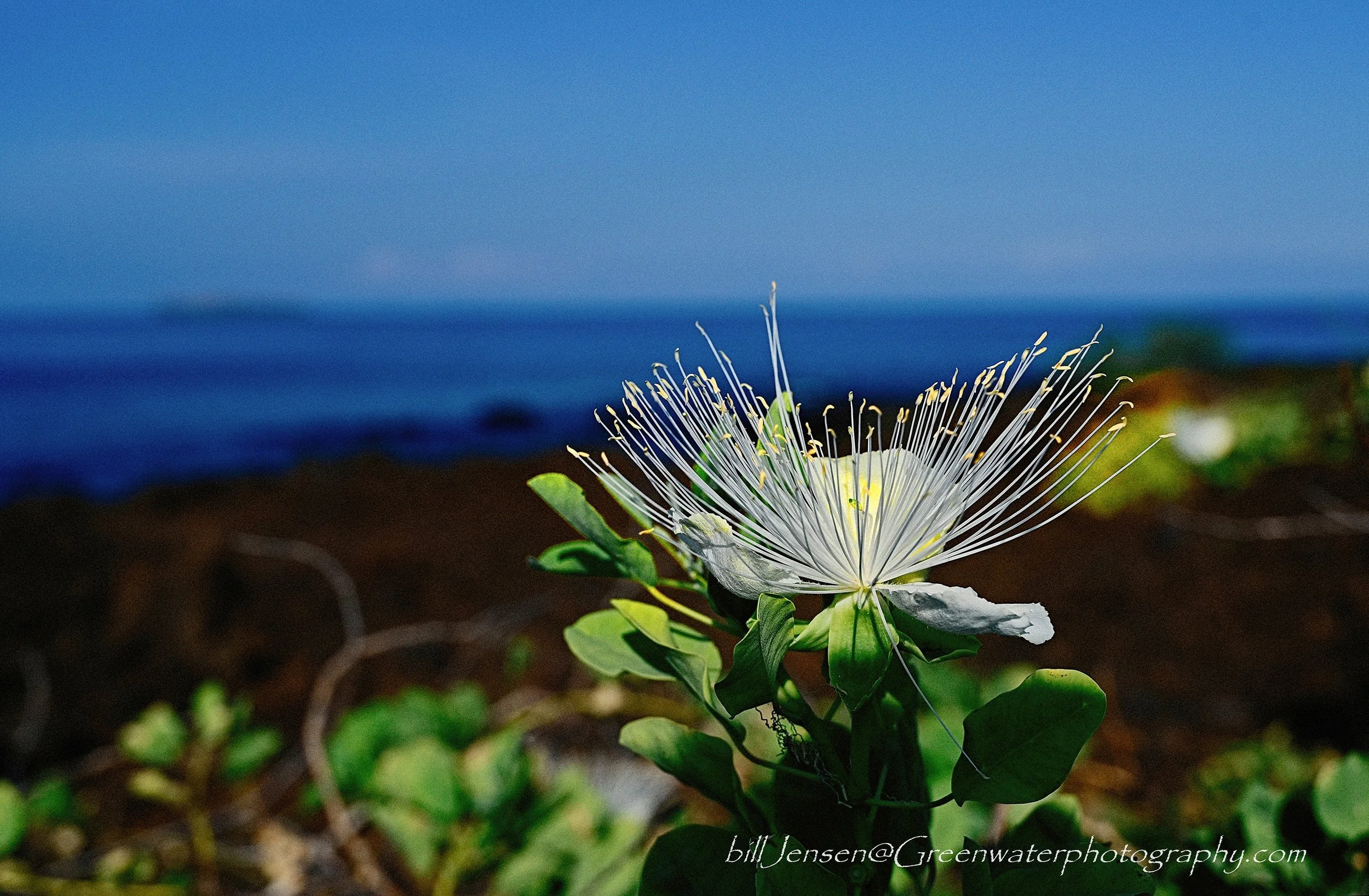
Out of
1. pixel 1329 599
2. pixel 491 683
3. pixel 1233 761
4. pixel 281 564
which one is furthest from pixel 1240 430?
pixel 281 564

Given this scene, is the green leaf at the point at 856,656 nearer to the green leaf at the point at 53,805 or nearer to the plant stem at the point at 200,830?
the plant stem at the point at 200,830

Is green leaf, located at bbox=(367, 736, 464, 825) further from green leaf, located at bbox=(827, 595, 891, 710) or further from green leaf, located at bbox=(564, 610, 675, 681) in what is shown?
green leaf, located at bbox=(827, 595, 891, 710)

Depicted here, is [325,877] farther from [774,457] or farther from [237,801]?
[774,457]

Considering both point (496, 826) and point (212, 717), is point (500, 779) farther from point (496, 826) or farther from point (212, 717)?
point (212, 717)

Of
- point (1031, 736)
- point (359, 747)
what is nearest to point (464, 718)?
point (359, 747)

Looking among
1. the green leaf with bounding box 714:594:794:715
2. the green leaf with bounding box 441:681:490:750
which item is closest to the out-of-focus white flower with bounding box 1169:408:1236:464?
the green leaf with bounding box 441:681:490:750

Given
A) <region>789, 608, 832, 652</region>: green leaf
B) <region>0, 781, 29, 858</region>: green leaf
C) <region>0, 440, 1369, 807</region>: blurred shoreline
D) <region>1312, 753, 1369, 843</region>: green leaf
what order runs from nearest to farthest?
<region>789, 608, 832, 652</region>: green leaf < <region>1312, 753, 1369, 843</region>: green leaf < <region>0, 781, 29, 858</region>: green leaf < <region>0, 440, 1369, 807</region>: blurred shoreline
